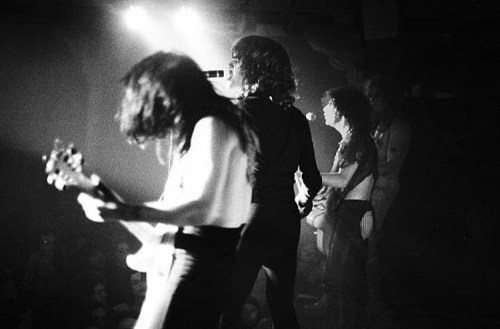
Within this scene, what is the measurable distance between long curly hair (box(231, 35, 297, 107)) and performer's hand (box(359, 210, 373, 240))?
125cm

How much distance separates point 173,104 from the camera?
1888 mm

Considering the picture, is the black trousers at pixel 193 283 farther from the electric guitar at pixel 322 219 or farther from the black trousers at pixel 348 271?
the electric guitar at pixel 322 219

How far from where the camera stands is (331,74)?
655 centimetres

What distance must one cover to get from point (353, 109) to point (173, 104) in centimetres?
197

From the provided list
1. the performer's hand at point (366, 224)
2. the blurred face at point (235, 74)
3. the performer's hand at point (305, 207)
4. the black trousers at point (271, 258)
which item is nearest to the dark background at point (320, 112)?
the performer's hand at point (366, 224)

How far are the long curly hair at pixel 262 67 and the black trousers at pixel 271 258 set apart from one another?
2.12ft

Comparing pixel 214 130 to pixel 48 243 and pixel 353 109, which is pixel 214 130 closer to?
pixel 353 109

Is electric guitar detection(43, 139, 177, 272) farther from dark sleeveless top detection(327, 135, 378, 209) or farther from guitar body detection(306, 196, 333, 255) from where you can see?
guitar body detection(306, 196, 333, 255)

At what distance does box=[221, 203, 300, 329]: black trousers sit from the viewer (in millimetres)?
2389

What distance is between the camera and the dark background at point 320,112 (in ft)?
19.1

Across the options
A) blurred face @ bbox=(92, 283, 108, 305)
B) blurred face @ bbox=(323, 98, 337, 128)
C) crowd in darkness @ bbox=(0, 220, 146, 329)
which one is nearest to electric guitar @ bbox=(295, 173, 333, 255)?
blurred face @ bbox=(323, 98, 337, 128)

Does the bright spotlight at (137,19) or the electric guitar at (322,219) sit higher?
the bright spotlight at (137,19)

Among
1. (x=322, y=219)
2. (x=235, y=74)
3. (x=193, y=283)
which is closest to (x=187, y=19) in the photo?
(x=322, y=219)

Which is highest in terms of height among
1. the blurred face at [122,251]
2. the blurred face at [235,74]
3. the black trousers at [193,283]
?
the blurred face at [235,74]
